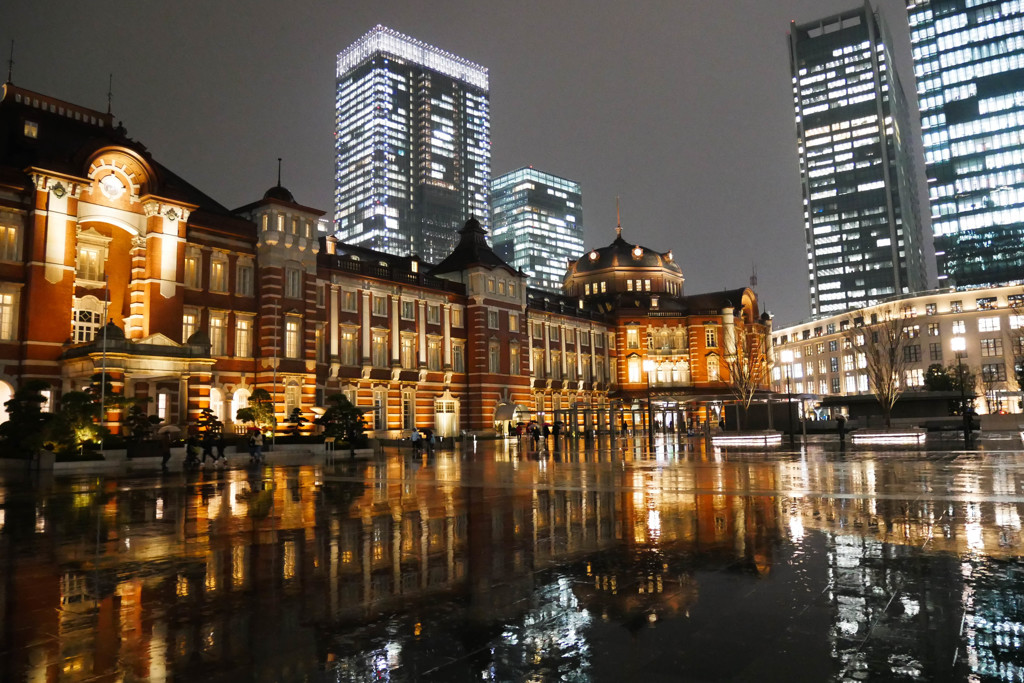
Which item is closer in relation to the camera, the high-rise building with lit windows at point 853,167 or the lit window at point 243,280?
the lit window at point 243,280

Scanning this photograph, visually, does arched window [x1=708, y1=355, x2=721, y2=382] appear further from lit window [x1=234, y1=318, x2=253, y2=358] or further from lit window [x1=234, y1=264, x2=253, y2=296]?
lit window [x1=234, y1=264, x2=253, y2=296]

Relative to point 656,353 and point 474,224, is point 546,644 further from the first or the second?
point 656,353

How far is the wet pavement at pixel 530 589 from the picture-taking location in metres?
4.82

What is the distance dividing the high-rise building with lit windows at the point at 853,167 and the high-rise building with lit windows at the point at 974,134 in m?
26.1

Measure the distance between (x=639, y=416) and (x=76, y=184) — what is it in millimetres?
62155

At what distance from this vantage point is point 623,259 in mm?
91688

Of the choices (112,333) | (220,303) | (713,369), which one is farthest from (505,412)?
(112,333)

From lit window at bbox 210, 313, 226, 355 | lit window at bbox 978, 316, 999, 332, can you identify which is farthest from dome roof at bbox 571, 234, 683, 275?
lit window at bbox 210, 313, 226, 355

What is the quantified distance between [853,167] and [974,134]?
39.7 meters

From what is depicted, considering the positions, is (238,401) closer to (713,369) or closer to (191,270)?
(191,270)

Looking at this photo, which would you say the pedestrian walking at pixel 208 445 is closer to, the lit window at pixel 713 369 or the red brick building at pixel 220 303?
the red brick building at pixel 220 303

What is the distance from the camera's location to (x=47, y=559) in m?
9.04

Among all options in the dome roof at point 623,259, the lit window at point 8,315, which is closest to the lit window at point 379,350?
the lit window at point 8,315

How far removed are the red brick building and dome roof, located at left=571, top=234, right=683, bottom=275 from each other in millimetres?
22392
